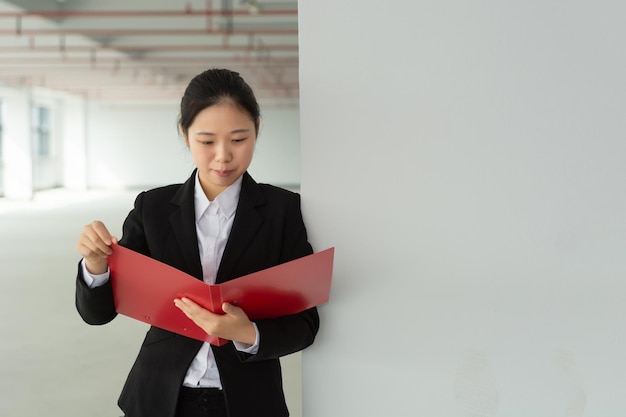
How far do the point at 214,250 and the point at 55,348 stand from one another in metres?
3.22

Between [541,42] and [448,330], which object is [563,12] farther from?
[448,330]

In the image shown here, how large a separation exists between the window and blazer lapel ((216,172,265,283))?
1599cm

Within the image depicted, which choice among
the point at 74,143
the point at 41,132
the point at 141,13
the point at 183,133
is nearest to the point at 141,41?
the point at 141,13

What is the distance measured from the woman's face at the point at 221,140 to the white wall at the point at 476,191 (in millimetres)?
156

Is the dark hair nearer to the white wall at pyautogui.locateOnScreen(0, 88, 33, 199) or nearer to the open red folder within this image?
the open red folder

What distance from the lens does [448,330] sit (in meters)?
1.15

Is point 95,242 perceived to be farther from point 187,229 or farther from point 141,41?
point 141,41

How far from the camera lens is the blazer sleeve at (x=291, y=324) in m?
1.00

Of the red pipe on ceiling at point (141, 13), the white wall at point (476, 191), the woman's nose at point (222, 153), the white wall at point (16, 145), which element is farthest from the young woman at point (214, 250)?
the white wall at point (16, 145)

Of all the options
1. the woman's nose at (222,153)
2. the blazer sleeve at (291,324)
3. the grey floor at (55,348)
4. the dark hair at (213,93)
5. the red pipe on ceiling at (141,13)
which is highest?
the red pipe on ceiling at (141,13)

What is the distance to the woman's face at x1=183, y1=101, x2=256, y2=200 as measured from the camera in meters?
1.00

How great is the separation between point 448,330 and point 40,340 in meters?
3.51

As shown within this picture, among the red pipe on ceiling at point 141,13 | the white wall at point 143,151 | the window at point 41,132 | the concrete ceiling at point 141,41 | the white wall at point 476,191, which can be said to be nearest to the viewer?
the white wall at point 476,191

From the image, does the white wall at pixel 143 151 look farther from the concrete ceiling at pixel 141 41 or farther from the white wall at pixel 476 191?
the white wall at pixel 476 191
